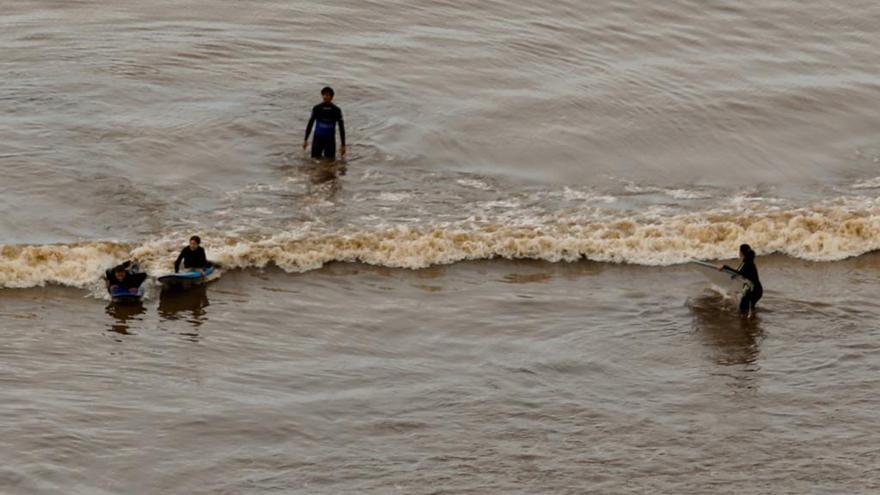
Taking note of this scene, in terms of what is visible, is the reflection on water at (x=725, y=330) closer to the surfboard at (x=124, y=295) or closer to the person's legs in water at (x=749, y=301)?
the person's legs in water at (x=749, y=301)

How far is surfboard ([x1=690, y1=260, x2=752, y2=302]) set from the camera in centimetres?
1786

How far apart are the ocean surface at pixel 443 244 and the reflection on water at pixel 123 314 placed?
0.07 metres

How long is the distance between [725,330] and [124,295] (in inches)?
279

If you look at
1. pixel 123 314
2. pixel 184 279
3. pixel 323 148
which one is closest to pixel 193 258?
pixel 184 279

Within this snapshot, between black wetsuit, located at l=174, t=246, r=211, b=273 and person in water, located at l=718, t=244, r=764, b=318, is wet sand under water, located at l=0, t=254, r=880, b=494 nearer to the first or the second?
person in water, located at l=718, t=244, r=764, b=318

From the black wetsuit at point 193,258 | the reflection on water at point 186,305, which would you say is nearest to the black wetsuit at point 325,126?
the black wetsuit at point 193,258

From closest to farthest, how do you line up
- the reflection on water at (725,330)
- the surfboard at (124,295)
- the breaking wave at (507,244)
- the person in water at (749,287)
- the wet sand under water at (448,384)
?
the wet sand under water at (448,384) → the reflection on water at (725,330) → the surfboard at (124,295) → the person in water at (749,287) → the breaking wave at (507,244)

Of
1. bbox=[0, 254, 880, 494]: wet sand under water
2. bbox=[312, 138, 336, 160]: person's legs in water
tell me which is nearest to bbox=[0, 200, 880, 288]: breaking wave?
bbox=[0, 254, 880, 494]: wet sand under water

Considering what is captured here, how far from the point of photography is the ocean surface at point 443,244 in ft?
46.4

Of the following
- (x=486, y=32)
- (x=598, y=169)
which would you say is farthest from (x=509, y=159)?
(x=486, y=32)

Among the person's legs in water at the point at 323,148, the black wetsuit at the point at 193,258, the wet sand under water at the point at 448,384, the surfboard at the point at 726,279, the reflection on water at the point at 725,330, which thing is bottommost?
the wet sand under water at the point at 448,384

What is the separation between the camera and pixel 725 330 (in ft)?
57.2

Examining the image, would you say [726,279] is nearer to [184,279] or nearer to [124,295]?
[184,279]

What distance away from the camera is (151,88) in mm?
24891
